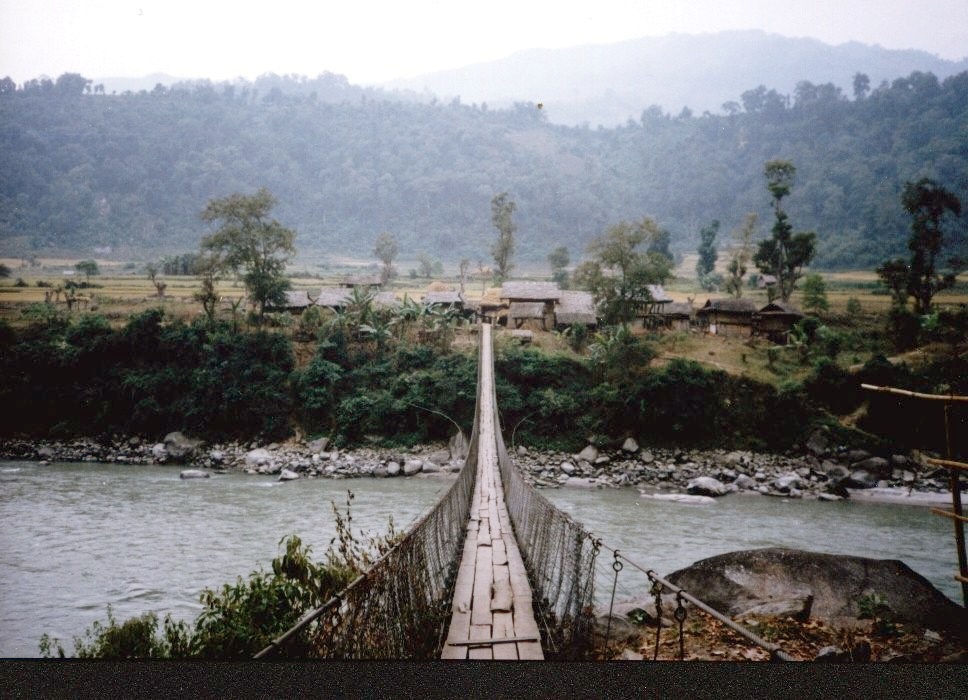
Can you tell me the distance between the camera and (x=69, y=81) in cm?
302

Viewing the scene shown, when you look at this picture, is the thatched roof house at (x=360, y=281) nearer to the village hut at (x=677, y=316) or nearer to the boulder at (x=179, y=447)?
the boulder at (x=179, y=447)

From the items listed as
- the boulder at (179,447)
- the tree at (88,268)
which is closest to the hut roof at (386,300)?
the boulder at (179,447)

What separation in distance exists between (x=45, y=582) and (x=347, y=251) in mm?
13705

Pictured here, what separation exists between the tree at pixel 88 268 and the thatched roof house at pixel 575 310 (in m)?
10.5

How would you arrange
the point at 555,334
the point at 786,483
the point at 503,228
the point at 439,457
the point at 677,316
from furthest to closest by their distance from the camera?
1. the point at 503,228
2. the point at 677,316
3. the point at 555,334
4. the point at 439,457
5. the point at 786,483

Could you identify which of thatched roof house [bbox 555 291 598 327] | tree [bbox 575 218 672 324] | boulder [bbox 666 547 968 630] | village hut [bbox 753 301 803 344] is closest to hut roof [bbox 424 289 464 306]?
thatched roof house [bbox 555 291 598 327]

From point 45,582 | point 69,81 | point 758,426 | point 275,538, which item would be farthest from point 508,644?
point 758,426

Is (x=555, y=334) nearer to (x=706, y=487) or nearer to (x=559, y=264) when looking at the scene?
(x=706, y=487)

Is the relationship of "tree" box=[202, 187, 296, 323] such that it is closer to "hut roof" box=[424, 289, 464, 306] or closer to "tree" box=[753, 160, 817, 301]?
"hut roof" box=[424, 289, 464, 306]

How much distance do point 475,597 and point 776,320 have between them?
36.8ft

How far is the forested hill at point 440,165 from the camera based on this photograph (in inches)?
151

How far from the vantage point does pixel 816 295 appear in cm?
969

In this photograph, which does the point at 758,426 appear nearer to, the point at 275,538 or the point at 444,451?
the point at 444,451

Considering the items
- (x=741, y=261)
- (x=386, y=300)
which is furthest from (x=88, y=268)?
(x=741, y=261)
